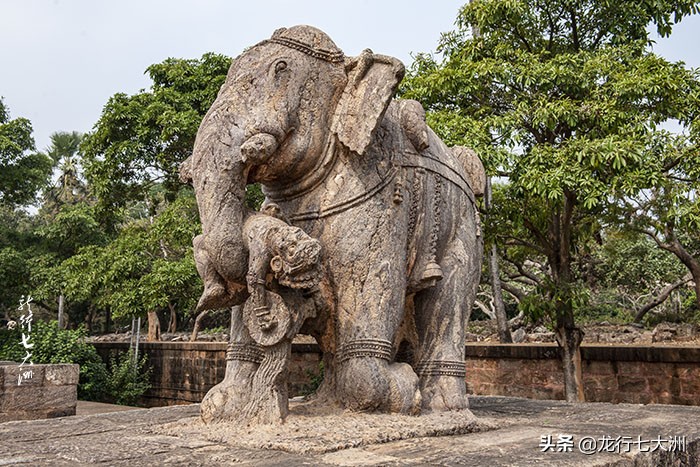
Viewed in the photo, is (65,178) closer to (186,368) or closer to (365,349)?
(186,368)

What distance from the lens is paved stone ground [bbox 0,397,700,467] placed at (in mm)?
2533

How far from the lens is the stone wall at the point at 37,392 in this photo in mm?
7121

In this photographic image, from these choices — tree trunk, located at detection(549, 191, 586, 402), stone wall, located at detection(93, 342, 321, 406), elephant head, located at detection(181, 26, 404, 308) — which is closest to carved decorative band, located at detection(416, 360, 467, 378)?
elephant head, located at detection(181, 26, 404, 308)

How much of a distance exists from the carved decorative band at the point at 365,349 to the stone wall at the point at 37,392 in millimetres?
5121

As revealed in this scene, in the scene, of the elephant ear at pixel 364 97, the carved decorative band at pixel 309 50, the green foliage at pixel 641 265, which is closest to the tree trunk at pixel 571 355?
the elephant ear at pixel 364 97

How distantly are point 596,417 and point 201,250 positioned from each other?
2407 mm

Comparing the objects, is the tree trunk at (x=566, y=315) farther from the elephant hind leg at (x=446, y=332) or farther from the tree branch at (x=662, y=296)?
the tree branch at (x=662, y=296)

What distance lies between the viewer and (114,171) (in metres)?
12.4

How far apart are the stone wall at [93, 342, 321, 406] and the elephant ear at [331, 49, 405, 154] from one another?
8.96 metres

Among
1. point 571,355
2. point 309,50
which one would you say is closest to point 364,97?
point 309,50

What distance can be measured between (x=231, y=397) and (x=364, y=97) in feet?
5.14

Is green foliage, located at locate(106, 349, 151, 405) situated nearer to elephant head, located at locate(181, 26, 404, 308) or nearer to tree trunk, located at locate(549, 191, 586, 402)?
tree trunk, located at locate(549, 191, 586, 402)

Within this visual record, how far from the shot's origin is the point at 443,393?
11.7ft

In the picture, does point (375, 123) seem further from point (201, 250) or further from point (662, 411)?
point (662, 411)
